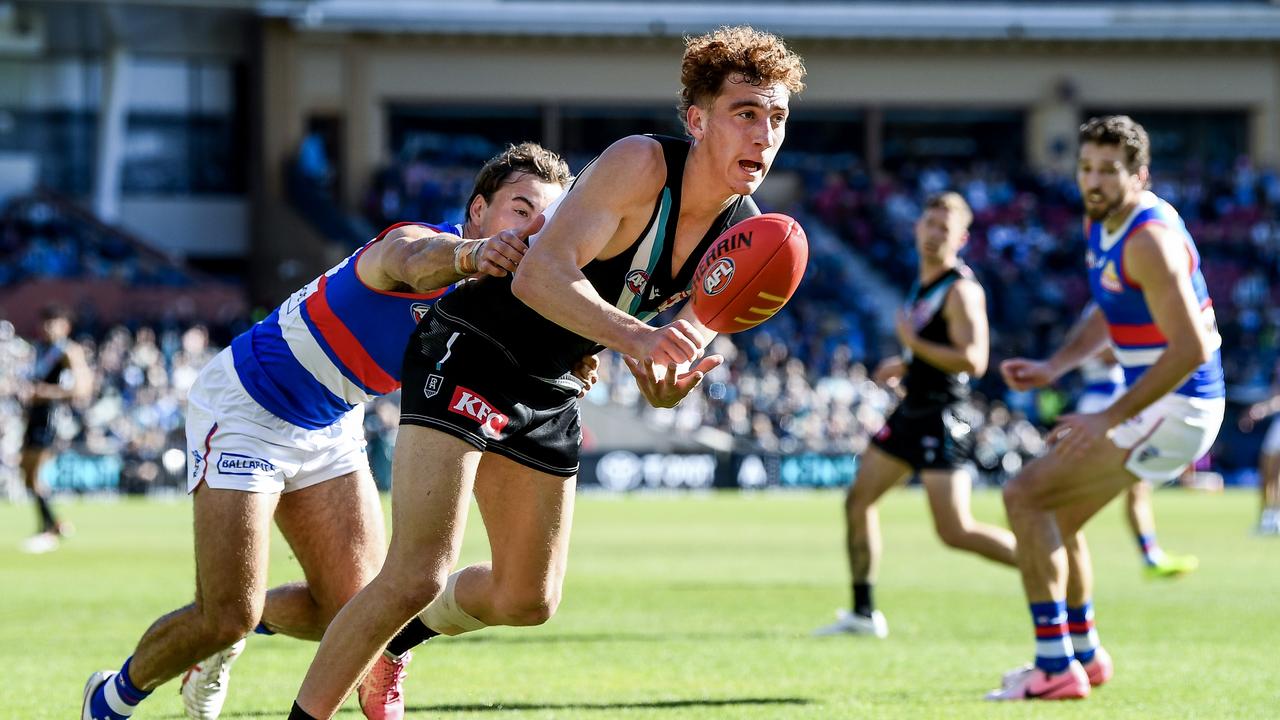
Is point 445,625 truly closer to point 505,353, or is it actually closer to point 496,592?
point 496,592

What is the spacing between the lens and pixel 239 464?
20.4 feet

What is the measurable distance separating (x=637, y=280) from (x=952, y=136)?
4298 cm

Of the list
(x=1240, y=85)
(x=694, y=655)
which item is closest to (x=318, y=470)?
(x=694, y=655)

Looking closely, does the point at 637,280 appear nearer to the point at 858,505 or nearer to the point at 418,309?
the point at 418,309

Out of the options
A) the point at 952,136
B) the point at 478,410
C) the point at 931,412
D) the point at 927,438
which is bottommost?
the point at 927,438

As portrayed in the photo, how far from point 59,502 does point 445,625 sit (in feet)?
73.3

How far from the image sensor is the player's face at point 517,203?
6.27 metres

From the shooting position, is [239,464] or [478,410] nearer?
[478,410]

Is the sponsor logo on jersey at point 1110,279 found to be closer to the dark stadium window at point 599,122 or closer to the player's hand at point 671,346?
the player's hand at point 671,346

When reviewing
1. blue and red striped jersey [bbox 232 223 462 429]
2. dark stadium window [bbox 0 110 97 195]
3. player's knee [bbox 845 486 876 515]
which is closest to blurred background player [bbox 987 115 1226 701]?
player's knee [bbox 845 486 876 515]

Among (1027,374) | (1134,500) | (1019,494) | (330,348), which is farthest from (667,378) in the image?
(1134,500)

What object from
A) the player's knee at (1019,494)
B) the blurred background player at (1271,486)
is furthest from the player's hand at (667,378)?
the blurred background player at (1271,486)

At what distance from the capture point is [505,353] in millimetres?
5832

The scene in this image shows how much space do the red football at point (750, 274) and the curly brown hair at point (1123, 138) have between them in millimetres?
2941
